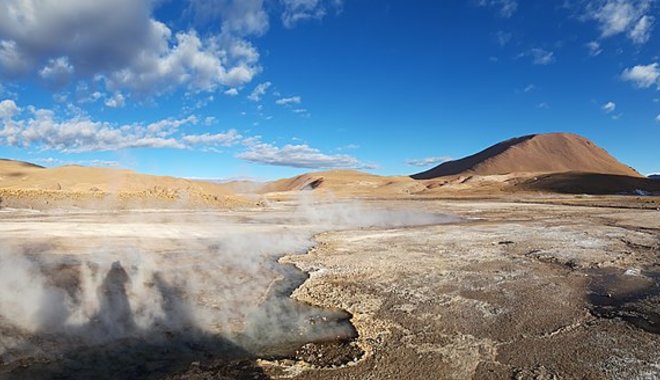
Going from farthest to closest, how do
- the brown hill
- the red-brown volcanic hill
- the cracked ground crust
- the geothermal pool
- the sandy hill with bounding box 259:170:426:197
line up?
the red-brown volcanic hill → the sandy hill with bounding box 259:170:426:197 → the brown hill → the geothermal pool → the cracked ground crust

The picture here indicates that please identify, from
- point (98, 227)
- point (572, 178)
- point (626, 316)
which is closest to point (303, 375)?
point (626, 316)

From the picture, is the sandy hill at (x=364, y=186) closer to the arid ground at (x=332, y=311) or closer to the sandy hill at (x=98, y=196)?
the sandy hill at (x=98, y=196)

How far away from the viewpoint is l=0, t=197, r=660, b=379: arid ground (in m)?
6.29

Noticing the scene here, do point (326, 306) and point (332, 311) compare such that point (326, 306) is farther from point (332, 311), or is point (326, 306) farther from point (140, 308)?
point (140, 308)

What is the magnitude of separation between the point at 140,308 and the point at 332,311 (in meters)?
3.81

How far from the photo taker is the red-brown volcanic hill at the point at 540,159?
527 ft

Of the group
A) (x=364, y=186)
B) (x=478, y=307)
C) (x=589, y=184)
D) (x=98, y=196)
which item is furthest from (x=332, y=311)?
(x=364, y=186)

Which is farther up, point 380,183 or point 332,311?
point 380,183

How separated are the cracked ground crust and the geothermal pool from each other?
92 centimetres

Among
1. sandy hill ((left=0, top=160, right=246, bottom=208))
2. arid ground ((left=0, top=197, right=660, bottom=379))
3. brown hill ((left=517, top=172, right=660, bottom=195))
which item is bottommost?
arid ground ((left=0, top=197, right=660, bottom=379))

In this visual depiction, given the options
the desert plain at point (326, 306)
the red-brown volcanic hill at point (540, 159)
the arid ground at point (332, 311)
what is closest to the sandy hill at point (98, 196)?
the desert plain at point (326, 306)

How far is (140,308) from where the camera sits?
8859mm

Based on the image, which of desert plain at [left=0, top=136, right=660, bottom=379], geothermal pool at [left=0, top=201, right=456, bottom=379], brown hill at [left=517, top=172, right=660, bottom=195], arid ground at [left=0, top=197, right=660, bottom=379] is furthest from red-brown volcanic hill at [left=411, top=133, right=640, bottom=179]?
geothermal pool at [left=0, top=201, right=456, bottom=379]

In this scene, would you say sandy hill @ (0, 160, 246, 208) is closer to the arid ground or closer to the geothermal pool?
the geothermal pool
